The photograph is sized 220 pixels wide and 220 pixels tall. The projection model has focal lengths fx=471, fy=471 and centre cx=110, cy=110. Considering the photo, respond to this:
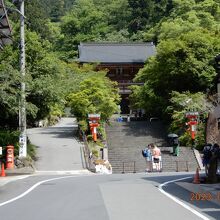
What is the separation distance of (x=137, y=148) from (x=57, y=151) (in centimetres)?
748

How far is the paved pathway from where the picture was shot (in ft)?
98.5

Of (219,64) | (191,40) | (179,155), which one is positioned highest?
(191,40)

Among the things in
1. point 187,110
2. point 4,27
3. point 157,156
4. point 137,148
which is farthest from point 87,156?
point 4,27

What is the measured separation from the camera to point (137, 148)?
38781mm

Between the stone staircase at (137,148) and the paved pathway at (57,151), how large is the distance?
3.02 metres

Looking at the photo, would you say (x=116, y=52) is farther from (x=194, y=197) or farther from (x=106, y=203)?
(x=106, y=203)

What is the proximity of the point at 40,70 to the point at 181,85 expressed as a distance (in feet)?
55.0

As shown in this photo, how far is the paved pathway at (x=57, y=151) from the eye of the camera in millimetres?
30023

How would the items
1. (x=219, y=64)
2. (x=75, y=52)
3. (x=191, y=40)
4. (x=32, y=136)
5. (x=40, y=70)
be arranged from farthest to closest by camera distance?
(x=75, y=52), (x=191, y=40), (x=32, y=136), (x=40, y=70), (x=219, y=64)

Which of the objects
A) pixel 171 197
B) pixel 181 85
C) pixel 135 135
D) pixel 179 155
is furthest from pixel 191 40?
pixel 171 197

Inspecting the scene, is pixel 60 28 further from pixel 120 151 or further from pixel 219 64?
pixel 219 64

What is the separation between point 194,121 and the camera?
34.9 meters

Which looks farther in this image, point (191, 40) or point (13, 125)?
point (191, 40)

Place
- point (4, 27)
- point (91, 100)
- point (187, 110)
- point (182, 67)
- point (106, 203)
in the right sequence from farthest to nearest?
point (182, 67)
point (91, 100)
point (187, 110)
point (4, 27)
point (106, 203)
